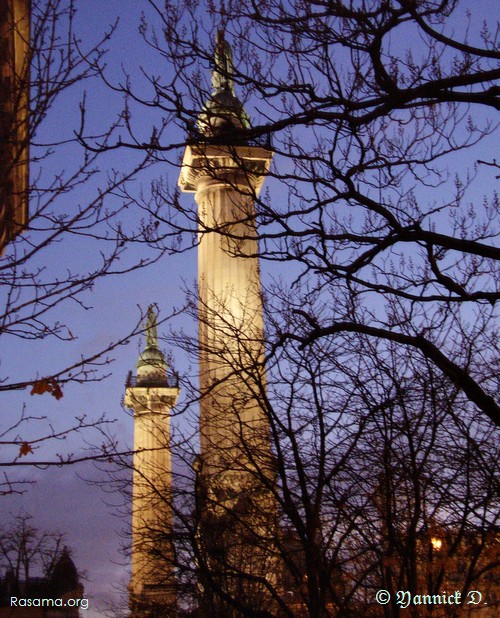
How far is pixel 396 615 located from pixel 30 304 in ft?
19.5

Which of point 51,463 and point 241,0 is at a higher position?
point 241,0

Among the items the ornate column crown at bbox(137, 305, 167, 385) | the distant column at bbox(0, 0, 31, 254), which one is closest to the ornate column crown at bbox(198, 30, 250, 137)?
the distant column at bbox(0, 0, 31, 254)

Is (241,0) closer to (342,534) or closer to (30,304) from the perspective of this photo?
(30,304)

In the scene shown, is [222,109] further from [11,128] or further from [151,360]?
[151,360]

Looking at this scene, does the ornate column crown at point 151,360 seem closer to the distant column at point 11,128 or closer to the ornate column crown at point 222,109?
the ornate column crown at point 222,109

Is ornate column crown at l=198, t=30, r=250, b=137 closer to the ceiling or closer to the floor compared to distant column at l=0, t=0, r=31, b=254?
closer to the ceiling

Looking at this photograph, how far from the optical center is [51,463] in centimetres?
700

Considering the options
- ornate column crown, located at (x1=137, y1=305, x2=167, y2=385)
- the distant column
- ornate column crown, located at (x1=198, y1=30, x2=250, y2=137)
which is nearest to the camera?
the distant column

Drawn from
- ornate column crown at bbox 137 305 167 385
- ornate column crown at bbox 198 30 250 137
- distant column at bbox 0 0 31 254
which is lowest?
distant column at bbox 0 0 31 254

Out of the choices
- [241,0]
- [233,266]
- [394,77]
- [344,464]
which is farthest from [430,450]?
[233,266]

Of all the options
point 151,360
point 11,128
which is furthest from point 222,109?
point 151,360

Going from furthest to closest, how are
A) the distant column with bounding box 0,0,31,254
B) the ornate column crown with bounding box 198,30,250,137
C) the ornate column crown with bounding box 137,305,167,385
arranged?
the ornate column crown with bounding box 137,305,167,385 → the ornate column crown with bounding box 198,30,250,137 → the distant column with bounding box 0,0,31,254

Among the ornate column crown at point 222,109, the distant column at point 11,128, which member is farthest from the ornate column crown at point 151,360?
the distant column at point 11,128

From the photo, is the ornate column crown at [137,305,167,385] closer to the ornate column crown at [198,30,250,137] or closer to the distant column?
the ornate column crown at [198,30,250,137]
